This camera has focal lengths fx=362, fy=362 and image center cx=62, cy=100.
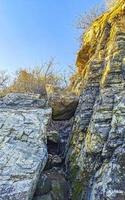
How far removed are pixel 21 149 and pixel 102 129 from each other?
5.28ft

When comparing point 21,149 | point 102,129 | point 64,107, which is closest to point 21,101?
point 64,107

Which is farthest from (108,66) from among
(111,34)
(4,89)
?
(4,89)

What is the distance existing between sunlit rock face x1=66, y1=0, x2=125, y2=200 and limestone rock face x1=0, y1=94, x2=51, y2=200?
0.72 m

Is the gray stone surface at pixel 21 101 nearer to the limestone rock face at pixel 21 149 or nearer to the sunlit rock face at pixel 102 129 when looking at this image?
the limestone rock face at pixel 21 149

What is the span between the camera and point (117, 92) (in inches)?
285

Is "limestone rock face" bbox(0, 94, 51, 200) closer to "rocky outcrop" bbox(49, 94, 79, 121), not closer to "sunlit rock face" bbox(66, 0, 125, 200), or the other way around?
"rocky outcrop" bbox(49, 94, 79, 121)

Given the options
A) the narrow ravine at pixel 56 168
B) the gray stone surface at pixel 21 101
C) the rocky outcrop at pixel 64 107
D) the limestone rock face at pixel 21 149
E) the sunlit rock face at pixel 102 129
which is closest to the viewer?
the sunlit rock face at pixel 102 129

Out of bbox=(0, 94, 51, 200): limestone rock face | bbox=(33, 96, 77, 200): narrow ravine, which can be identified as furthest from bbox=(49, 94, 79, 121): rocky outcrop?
bbox=(0, 94, 51, 200): limestone rock face

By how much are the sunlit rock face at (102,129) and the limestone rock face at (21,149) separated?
28.2 inches

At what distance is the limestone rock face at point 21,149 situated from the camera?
19.8 feet

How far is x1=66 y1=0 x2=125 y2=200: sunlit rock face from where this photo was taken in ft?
19.2

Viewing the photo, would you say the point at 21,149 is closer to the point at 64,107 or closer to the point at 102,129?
the point at 102,129

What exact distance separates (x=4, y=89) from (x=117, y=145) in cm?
972

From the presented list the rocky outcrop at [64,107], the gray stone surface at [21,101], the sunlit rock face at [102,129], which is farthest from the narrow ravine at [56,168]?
the gray stone surface at [21,101]
